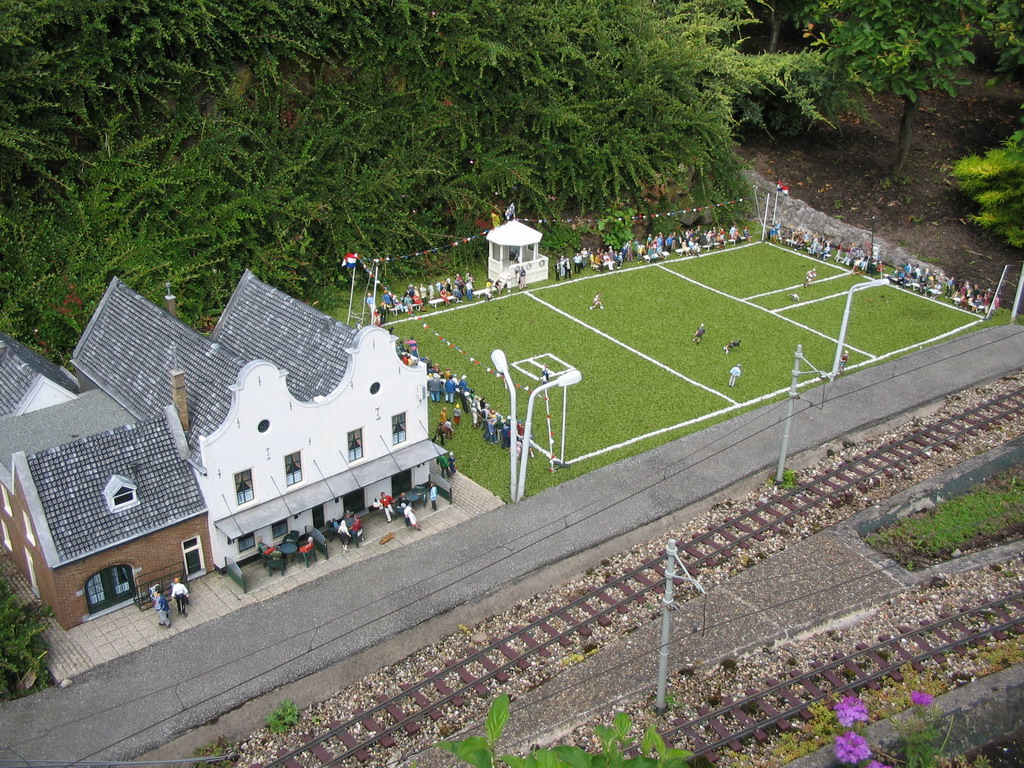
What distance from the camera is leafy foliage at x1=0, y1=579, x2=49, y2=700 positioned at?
72.8ft

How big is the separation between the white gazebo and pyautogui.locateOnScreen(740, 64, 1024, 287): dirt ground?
57.8ft

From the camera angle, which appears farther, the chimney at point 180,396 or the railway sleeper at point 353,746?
the chimney at point 180,396

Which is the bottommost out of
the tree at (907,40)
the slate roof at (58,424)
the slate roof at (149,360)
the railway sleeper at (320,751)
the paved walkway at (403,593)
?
the railway sleeper at (320,751)

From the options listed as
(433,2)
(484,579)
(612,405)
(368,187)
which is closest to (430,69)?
(433,2)

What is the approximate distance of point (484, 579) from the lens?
26.4 m

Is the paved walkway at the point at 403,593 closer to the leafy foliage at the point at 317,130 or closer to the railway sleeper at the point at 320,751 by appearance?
the railway sleeper at the point at 320,751

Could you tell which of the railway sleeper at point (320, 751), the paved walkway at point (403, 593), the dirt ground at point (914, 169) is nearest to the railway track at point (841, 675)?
the paved walkway at point (403, 593)

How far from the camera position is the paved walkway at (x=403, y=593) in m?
21.8

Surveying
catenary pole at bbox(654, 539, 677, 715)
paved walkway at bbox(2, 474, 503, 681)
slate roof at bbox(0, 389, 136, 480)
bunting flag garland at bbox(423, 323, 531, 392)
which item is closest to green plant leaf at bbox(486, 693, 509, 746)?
catenary pole at bbox(654, 539, 677, 715)

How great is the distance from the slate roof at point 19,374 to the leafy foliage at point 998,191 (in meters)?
42.3

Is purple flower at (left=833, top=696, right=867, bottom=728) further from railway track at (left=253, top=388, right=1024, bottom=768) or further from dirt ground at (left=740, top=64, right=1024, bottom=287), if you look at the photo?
dirt ground at (left=740, top=64, right=1024, bottom=287)

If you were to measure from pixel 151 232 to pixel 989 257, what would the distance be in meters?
38.9

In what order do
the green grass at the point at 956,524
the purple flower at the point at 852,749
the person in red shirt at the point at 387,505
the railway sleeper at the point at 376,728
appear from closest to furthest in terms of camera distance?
the purple flower at the point at 852,749 < the railway sleeper at the point at 376,728 < the person in red shirt at the point at 387,505 < the green grass at the point at 956,524

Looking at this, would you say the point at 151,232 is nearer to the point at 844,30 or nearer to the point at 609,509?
the point at 609,509
